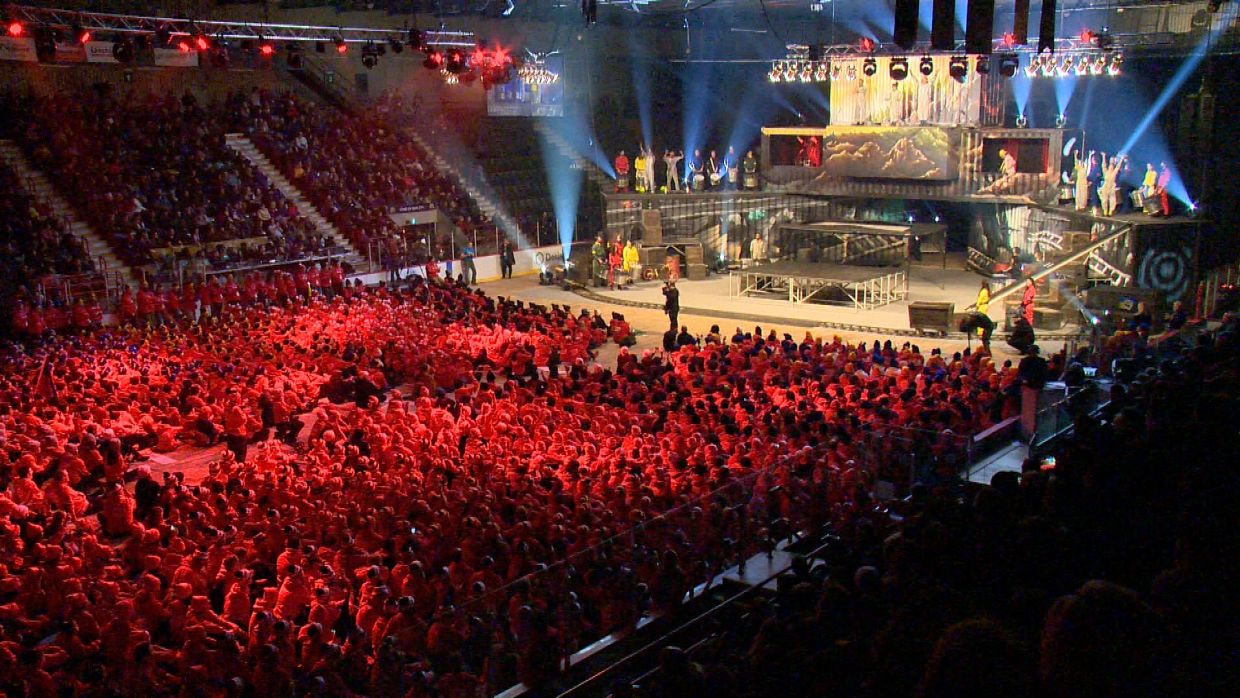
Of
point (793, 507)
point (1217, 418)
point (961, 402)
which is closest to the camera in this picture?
point (1217, 418)

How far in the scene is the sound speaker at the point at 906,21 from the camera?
1060 centimetres

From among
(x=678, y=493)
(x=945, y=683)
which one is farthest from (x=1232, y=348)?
(x=945, y=683)

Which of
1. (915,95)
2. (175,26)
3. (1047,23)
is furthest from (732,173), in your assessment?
(1047,23)

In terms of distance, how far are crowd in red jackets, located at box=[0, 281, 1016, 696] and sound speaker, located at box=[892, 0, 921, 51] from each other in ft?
13.0

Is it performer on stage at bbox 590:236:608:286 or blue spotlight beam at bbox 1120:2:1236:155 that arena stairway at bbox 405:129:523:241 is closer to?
performer on stage at bbox 590:236:608:286

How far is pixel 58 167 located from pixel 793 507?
24036 millimetres

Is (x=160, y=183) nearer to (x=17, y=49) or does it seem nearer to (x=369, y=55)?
(x=17, y=49)

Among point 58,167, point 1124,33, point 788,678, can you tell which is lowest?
point 788,678

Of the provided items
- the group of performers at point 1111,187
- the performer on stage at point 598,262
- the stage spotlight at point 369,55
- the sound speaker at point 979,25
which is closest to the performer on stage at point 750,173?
the performer on stage at point 598,262

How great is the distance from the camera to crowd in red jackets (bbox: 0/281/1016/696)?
8023 mm

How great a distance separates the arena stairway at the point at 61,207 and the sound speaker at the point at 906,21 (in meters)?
20.0

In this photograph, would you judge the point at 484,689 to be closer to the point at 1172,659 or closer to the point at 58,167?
the point at 1172,659

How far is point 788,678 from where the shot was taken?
5133 mm

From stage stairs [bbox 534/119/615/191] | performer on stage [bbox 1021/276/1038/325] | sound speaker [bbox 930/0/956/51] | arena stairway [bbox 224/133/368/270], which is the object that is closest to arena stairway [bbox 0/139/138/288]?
arena stairway [bbox 224/133/368/270]
